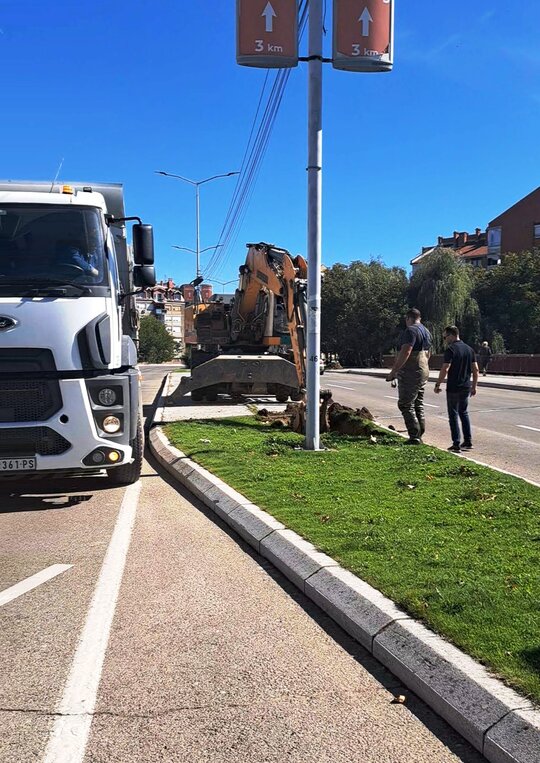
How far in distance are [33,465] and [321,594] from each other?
322 cm

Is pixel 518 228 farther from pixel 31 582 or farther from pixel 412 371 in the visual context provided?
pixel 31 582

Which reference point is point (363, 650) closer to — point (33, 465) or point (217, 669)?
point (217, 669)

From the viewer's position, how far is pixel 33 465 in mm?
6176

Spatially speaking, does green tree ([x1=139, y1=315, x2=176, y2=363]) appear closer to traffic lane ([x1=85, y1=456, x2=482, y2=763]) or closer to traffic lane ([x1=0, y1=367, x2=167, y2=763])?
traffic lane ([x1=0, y1=367, x2=167, y2=763])

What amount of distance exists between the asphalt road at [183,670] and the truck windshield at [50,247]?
98.6 inches

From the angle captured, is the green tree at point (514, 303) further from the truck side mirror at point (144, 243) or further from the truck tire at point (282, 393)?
the truck side mirror at point (144, 243)

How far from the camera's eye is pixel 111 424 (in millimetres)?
6453

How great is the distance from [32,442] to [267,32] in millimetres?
6031

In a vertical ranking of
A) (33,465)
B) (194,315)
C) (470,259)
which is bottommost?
(33,465)

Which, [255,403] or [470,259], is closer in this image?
[255,403]

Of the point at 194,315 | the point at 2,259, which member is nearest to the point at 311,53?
the point at 2,259

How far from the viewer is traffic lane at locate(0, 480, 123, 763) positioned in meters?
3.08

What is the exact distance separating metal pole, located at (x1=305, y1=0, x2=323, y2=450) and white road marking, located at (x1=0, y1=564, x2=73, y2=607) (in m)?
4.82

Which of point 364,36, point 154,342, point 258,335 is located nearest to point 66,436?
point 364,36
